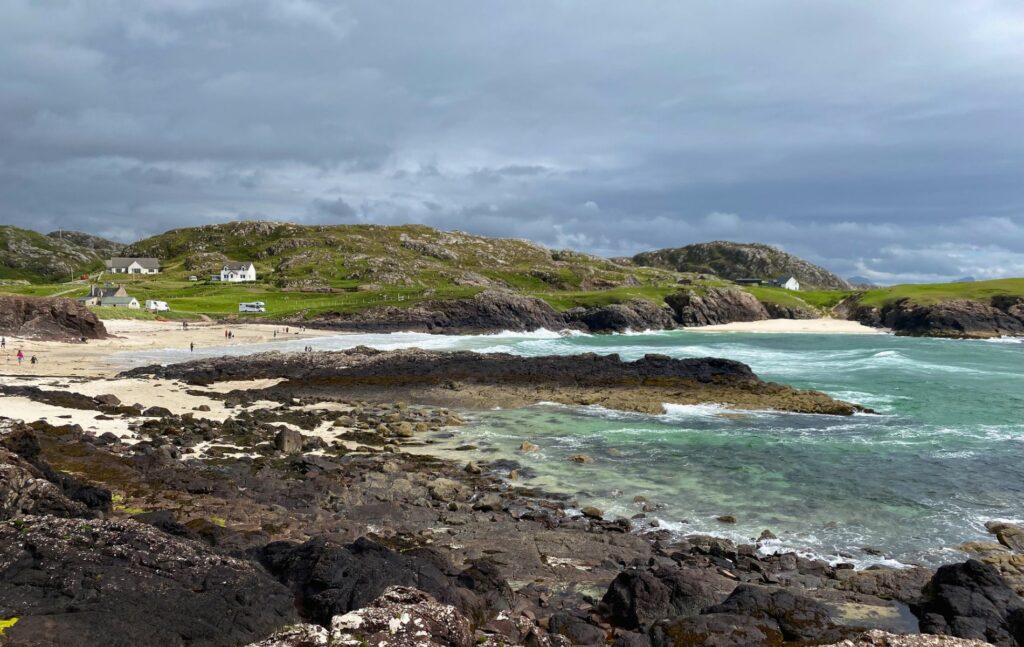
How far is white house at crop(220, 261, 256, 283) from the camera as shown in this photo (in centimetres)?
15388

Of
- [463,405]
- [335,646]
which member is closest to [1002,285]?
[463,405]

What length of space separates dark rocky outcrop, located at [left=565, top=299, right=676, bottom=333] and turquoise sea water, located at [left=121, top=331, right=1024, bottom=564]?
217 feet

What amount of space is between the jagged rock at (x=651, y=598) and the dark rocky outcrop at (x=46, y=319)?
69.5 m

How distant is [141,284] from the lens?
→ 13500 cm

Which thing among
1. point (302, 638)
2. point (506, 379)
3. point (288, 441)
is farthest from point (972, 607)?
point (506, 379)

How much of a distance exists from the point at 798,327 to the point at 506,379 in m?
97.9

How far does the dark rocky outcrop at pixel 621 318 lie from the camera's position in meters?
116

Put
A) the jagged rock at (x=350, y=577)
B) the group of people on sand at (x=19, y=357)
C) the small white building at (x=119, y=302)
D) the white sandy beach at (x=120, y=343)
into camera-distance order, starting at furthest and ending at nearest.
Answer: the small white building at (x=119, y=302) → the group of people on sand at (x=19, y=357) → the white sandy beach at (x=120, y=343) → the jagged rock at (x=350, y=577)

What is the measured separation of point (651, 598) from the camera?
11648 mm

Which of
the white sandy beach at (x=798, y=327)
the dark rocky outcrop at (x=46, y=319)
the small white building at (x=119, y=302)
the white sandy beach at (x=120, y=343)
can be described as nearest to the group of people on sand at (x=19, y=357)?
the white sandy beach at (x=120, y=343)

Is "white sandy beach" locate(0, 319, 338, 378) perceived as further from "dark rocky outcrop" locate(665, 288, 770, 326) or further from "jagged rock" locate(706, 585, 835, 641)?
"dark rocky outcrop" locate(665, 288, 770, 326)

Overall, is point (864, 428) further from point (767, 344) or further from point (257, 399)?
point (767, 344)

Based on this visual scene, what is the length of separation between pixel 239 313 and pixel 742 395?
283 feet

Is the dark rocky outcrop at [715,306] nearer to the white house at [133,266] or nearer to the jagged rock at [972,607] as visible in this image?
the jagged rock at [972,607]
